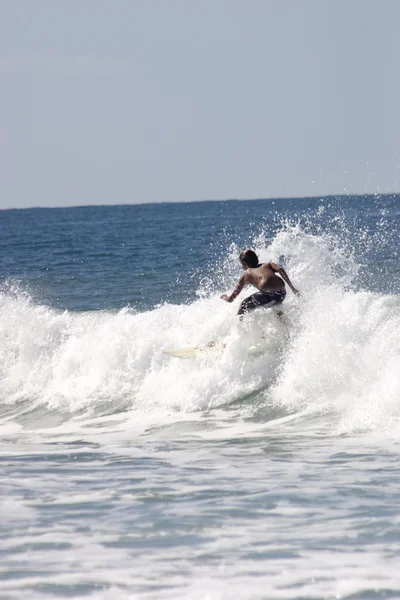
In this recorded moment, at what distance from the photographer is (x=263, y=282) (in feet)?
38.5

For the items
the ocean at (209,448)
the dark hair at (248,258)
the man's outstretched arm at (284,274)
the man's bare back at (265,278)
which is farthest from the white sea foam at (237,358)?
the dark hair at (248,258)

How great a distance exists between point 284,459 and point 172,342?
18.3 feet

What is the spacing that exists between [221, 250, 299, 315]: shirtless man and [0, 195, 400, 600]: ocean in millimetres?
280

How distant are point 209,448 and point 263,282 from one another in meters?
3.15

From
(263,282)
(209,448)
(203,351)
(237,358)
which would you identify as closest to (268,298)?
(263,282)

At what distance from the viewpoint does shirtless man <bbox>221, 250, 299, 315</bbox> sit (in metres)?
11.8

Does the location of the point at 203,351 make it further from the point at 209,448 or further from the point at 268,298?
the point at 209,448

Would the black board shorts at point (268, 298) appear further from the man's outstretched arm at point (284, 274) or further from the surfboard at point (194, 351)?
the surfboard at point (194, 351)

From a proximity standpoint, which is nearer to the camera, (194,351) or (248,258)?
(248,258)

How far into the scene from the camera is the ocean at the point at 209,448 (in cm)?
531

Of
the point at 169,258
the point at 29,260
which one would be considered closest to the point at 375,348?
the point at 169,258

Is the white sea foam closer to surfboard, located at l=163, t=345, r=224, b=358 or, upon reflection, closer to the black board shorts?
surfboard, located at l=163, t=345, r=224, b=358

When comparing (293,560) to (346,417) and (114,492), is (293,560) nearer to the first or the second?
(114,492)

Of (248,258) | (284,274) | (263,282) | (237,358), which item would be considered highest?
(248,258)
